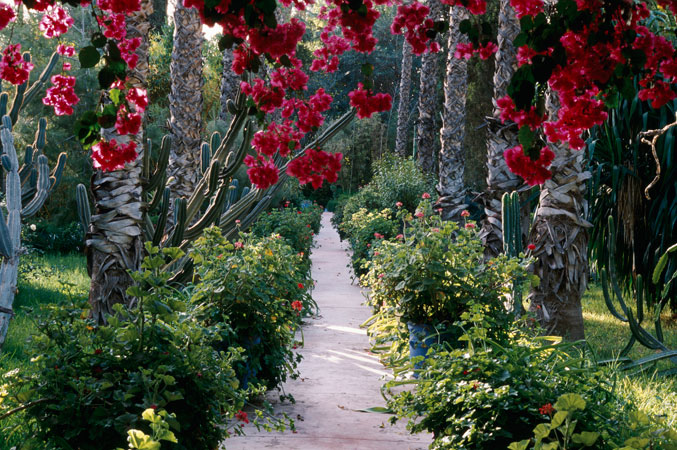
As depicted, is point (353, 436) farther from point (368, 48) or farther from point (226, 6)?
point (226, 6)

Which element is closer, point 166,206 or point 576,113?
point 576,113

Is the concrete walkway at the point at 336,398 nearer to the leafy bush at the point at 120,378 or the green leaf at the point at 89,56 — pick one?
the leafy bush at the point at 120,378

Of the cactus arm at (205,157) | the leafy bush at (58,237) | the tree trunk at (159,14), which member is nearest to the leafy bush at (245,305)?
the cactus arm at (205,157)

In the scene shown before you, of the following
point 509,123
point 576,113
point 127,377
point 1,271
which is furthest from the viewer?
point 509,123

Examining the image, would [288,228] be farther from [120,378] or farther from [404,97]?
[404,97]

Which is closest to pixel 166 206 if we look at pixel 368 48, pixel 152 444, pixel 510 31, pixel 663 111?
pixel 368 48

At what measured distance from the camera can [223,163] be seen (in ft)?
19.3

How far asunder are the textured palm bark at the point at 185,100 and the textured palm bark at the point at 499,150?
12.1 ft

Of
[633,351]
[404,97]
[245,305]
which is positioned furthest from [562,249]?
[404,97]

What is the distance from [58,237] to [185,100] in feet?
25.5

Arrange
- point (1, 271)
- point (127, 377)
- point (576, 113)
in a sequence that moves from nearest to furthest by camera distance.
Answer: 1. point (576, 113)
2. point (127, 377)
3. point (1, 271)

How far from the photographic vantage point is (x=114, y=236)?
4660 mm

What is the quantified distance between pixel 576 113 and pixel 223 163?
402 centimetres

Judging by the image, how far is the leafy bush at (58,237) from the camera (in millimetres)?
14010
